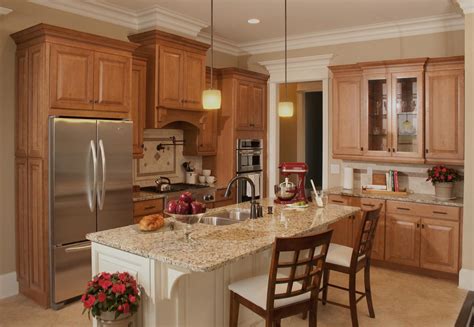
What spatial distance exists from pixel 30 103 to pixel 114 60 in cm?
87

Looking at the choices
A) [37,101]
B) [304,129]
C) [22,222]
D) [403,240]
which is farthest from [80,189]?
[304,129]

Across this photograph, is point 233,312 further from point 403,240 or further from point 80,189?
point 403,240

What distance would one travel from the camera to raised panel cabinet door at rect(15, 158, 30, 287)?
3.93 metres

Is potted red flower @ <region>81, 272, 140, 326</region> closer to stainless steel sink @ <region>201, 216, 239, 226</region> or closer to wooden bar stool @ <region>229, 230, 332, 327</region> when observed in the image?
wooden bar stool @ <region>229, 230, 332, 327</region>

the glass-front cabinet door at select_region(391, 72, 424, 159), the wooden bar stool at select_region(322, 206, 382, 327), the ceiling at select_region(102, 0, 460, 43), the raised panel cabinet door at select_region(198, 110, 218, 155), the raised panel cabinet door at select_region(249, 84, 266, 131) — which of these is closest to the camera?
the wooden bar stool at select_region(322, 206, 382, 327)

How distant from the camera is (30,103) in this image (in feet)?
12.5

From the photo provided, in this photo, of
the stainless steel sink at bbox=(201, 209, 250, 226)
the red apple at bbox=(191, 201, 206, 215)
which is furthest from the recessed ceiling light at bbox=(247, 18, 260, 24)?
the red apple at bbox=(191, 201, 206, 215)

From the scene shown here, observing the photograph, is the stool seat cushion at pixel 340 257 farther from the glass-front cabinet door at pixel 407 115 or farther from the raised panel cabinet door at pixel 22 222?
the raised panel cabinet door at pixel 22 222

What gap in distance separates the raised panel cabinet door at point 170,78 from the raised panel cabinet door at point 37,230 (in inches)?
59.9

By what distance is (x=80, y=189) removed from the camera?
381 cm

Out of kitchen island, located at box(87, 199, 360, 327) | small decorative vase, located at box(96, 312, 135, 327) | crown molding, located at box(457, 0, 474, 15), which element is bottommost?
small decorative vase, located at box(96, 312, 135, 327)

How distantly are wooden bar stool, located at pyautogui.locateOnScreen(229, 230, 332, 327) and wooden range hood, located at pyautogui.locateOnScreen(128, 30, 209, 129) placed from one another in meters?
2.63

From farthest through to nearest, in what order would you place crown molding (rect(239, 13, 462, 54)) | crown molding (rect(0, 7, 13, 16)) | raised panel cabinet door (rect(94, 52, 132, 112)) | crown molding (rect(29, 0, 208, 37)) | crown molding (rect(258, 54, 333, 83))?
crown molding (rect(258, 54, 333, 83)), crown molding (rect(239, 13, 462, 54)), crown molding (rect(29, 0, 208, 37)), raised panel cabinet door (rect(94, 52, 132, 112)), crown molding (rect(0, 7, 13, 16))

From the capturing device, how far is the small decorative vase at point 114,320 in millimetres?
2309
